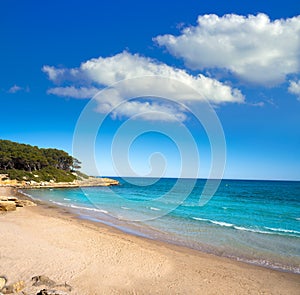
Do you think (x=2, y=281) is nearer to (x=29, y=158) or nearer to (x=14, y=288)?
(x=14, y=288)

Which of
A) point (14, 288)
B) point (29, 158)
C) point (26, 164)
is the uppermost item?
point (29, 158)

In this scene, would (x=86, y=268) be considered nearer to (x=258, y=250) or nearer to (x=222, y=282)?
(x=222, y=282)

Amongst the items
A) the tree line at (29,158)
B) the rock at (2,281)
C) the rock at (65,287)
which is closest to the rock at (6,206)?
the rock at (2,281)

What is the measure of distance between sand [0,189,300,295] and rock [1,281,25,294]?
22cm

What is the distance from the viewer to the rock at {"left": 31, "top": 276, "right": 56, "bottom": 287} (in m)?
7.73

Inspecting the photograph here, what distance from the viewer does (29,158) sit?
69375 mm

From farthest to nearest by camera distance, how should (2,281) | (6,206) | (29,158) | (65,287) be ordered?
(29,158) → (6,206) → (65,287) → (2,281)

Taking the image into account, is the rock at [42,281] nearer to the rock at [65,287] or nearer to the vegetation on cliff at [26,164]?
the rock at [65,287]

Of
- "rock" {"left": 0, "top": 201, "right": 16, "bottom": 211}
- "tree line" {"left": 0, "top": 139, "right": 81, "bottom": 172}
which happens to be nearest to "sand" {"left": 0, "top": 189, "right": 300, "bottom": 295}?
"rock" {"left": 0, "top": 201, "right": 16, "bottom": 211}

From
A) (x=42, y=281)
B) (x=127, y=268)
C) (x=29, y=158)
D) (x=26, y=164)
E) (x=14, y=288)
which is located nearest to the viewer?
(x=14, y=288)

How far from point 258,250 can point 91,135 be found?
1032 cm

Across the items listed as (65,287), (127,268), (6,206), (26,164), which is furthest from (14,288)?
(26,164)

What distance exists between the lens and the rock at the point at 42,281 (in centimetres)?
773

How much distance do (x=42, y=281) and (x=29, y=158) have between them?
67.7m
